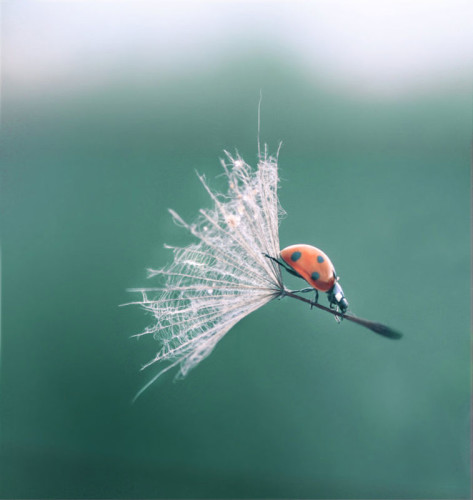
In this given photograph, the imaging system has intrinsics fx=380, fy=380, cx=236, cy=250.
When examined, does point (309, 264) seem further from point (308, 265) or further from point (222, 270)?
point (222, 270)

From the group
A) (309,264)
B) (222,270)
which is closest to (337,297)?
(309,264)

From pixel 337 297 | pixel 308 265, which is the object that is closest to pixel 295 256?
pixel 308 265

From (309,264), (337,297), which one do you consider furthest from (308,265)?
(337,297)

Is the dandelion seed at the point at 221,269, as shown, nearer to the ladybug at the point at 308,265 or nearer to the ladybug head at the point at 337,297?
the ladybug at the point at 308,265

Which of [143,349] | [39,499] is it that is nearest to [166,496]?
[39,499]

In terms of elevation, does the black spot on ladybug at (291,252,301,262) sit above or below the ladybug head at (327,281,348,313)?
above

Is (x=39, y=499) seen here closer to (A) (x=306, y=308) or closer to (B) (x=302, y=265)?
(A) (x=306, y=308)

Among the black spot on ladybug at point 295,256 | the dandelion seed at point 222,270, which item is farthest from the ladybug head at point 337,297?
the black spot on ladybug at point 295,256

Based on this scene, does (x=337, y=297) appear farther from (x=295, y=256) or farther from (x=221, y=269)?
(x=221, y=269)

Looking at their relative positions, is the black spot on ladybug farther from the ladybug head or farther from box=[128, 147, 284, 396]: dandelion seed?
the ladybug head

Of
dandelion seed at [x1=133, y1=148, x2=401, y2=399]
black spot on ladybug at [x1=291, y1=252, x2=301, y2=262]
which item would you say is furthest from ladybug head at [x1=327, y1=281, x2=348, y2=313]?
black spot on ladybug at [x1=291, y1=252, x2=301, y2=262]
